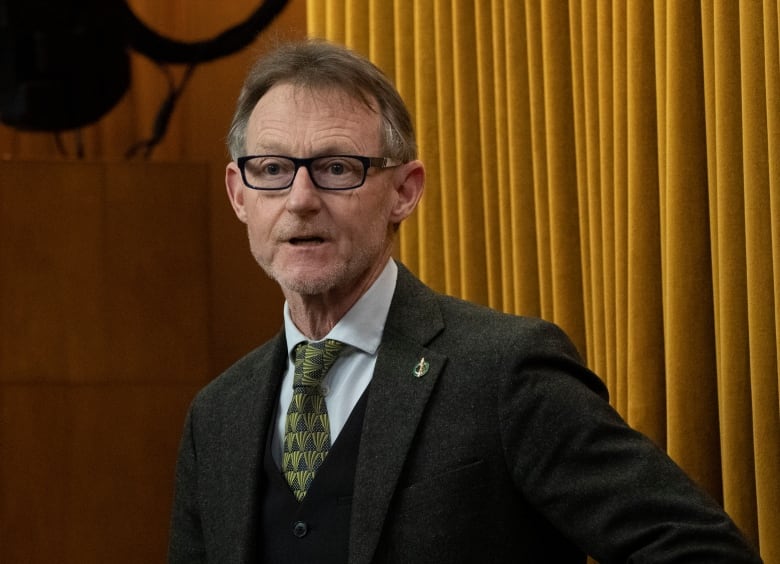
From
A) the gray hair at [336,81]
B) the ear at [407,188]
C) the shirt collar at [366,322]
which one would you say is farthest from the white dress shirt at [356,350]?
the gray hair at [336,81]

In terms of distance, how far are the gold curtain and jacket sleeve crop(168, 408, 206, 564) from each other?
68 cm

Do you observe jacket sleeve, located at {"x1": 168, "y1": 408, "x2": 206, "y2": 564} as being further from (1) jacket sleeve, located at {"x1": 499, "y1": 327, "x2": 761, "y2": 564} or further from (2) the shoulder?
(1) jacket sleeve, located at {"x1": 499, "y1": 327, "x2": 761, "y2": 564}

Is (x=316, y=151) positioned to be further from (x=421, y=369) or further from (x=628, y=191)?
(x=628, y=191)

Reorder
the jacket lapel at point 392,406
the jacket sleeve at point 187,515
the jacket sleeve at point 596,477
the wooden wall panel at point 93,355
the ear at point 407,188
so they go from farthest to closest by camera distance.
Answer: the wooden wall panel at point 93,355 → the jacket sleeve at point 187,515 → the ear at point 407,188 → the jacket lapel at point 392,406 → the jacket sleeve at point 596,477

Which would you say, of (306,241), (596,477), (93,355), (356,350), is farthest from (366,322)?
(93,355)

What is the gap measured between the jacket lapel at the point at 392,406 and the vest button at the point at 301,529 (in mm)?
84

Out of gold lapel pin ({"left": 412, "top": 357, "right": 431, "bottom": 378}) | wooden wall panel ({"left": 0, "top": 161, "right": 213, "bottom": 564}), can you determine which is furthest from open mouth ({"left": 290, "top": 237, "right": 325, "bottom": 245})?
wooden wall panel ({"left": 0, "top": 161, "right": 213, "bottom": 564})

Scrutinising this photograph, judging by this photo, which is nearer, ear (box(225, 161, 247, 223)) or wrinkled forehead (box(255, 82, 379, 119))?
wrinkled forehead (box(255, 82, 379, 119))

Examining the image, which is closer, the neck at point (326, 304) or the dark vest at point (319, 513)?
the dark vest at point (319, 513)

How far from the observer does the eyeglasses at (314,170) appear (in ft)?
6.10

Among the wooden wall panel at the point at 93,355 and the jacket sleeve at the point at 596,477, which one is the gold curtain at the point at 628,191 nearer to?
the jacket sleeve at the point at 596,477

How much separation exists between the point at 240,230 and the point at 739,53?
1737mm

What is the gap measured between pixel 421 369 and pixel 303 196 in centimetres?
29

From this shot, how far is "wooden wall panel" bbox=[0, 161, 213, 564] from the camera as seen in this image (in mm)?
3104
